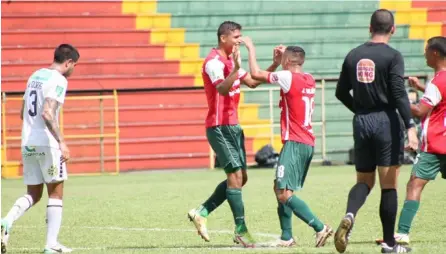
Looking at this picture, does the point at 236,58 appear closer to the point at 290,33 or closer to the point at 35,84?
the point at 35,84

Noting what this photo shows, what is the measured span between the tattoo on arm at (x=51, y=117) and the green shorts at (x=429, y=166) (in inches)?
125

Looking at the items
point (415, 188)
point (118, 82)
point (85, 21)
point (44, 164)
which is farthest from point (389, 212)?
point (85, 21)

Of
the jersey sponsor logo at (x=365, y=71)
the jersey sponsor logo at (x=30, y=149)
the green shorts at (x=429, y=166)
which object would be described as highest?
the jersey sponsor logo at (x=365, y=71)

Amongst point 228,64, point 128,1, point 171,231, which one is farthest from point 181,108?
point 228,64

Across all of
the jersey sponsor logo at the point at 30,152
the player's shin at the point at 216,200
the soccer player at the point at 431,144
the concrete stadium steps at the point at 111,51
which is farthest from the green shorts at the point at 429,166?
the concrete stadium steps at the point at 111,51

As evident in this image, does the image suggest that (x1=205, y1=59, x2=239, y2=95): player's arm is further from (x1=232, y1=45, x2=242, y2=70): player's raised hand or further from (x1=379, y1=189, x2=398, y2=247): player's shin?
(x1=379, y1=189, x2=398, y2=247): player's shin

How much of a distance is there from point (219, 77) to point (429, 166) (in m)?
2.07

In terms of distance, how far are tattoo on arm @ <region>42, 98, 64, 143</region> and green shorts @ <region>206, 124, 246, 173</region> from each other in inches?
60.6

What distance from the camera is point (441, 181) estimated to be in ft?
56.6

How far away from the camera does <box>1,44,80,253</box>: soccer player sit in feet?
32.1

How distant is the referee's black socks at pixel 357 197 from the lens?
356 inches

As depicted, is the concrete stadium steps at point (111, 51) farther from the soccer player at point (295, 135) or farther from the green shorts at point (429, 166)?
the green shorts at point (429, 166)

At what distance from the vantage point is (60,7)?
977 inches

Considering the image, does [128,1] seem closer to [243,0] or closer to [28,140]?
[243,0]
